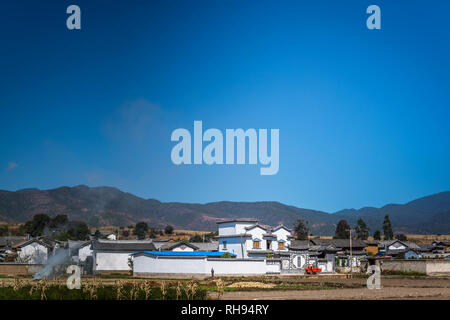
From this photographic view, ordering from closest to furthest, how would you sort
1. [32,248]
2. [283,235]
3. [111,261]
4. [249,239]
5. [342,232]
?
[111,261], [249,239], [283,235], [32,248], [342,232]

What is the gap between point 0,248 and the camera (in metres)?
83.7

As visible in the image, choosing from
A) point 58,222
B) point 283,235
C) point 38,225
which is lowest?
point 283,235

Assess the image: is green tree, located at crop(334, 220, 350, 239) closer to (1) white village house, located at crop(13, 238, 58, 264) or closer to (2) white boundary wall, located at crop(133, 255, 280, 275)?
(1) white village house, located at crop(13, 238, 58, 264)

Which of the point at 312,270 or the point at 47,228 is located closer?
the point at 312,270

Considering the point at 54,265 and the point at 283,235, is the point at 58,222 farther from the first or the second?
the point at 54,265

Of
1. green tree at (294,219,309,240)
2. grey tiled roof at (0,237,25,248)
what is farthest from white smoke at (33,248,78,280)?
green tree at (294,219,309,240)

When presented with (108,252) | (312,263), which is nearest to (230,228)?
(312,263)

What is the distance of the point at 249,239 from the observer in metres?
65.0

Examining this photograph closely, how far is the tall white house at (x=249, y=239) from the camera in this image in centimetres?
6481
